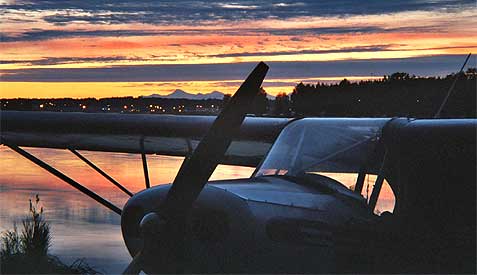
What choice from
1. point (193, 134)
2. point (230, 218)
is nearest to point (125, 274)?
point (230, 218)

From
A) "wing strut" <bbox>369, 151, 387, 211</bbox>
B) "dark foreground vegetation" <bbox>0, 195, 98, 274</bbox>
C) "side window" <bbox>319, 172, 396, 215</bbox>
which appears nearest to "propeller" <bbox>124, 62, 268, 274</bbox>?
"side window" <bbox>319, 172, 396, 215</bbox>

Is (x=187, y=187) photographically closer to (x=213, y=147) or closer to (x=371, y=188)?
(x=213, y=147)

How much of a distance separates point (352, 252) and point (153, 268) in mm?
1544

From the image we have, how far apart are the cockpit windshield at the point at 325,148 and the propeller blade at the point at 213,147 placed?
126 cm

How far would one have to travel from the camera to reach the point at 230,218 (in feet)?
19.9

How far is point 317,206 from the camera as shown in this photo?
6.60 metres

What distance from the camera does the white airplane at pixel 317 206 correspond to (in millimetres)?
6023

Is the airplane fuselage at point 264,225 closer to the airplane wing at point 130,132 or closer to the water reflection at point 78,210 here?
the airplane wing at point 130,132

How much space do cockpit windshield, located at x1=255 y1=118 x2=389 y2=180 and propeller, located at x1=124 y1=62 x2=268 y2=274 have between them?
1264 millimetres

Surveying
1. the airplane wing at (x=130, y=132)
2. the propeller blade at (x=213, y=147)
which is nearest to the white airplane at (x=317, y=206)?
the propeller blade at (x=213, y=147)

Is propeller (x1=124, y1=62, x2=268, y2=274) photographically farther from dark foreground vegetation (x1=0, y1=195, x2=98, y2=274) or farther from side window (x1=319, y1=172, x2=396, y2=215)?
dark foreground vegetation (x1=0, y1=195, x2=98, y2=274)

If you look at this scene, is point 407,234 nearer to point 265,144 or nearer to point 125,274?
point 125,274

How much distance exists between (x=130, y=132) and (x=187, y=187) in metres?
5.69

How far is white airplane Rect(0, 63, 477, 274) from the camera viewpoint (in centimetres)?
602
